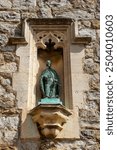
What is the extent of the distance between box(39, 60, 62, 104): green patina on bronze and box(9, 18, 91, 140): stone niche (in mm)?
92

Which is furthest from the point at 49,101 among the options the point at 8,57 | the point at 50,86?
the point at 8,57

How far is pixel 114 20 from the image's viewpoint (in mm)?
5426

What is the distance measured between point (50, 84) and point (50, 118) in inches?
19.6

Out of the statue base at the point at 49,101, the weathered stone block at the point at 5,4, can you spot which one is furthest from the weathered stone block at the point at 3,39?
the statue base at the point at 49,101

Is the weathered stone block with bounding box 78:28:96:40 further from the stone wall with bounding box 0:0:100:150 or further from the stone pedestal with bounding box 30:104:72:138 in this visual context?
the stone pedestal with bounding box 30:104:72:138

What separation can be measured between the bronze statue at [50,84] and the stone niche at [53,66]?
0.30 ft

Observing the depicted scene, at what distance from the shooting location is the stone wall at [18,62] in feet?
15.6

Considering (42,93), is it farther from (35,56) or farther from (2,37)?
(2,37)

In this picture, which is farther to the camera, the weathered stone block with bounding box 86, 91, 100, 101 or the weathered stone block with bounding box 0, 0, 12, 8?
the weathered stone block with bounding box 0, 0, 12, 8

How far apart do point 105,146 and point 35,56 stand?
137 centimetres

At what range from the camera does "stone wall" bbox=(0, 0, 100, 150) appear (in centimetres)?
476

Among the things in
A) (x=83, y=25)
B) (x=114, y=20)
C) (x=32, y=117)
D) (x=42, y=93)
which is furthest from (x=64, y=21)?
(x=32, y=117)

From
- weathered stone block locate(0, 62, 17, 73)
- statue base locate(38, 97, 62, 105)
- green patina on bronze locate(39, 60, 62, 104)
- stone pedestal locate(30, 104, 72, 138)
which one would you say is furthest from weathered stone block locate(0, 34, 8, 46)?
stone pedestal locate(30, 104, 72, 138)

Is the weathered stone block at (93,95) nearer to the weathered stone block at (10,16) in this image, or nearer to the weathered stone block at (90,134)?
the weathered stone block at (90,134)
